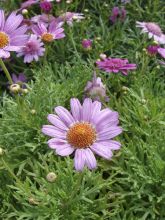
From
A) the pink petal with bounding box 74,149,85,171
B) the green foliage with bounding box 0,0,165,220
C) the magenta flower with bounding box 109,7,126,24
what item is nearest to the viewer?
the pink petal with bounding box 74,149,85,171

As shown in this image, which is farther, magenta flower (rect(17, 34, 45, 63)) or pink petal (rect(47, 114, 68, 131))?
magenta flower (rect(17, 34, 45, 63))

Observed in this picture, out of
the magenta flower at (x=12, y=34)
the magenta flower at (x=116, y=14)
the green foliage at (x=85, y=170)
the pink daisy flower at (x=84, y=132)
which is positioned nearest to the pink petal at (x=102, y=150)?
the pink daisy flower at (x=84, y=132)

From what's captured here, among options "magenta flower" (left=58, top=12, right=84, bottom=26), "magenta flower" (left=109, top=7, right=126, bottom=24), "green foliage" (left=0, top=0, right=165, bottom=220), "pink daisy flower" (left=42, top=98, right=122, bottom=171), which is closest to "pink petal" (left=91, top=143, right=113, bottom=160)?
"pink daisy flower" (left=42, top=98, right=122, bottom=171)

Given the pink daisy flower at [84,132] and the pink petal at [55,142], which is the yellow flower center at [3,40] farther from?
the pink petal at [55,142]

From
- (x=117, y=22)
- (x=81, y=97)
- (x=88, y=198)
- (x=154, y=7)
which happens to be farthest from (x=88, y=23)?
(x=88, y=198)

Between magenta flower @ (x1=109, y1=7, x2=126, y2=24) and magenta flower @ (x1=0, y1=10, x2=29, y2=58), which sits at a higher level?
magenta flower @ (x1=0, y1=10, x2=29, y2=58)

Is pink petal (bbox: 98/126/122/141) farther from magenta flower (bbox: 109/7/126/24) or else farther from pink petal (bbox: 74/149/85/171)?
magenta flower (bbox: 109/7/126/24)

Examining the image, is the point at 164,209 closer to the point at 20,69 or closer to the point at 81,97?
the point at 81,97
